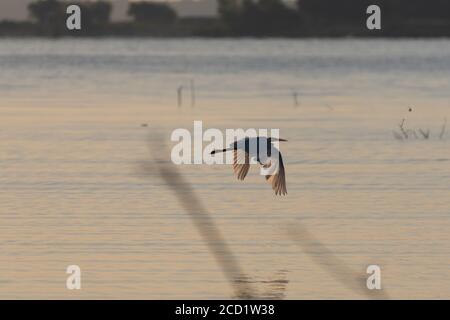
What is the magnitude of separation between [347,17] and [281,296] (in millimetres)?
99429

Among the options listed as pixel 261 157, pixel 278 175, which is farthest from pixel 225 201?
pixel 261 157

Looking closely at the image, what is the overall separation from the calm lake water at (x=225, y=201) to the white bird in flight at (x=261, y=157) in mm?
625

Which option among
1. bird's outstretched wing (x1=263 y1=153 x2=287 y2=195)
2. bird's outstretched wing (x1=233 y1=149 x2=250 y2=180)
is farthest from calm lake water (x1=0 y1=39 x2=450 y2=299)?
bird's outstretched wing (x1=233 y1=149 x2=250 y2=180)

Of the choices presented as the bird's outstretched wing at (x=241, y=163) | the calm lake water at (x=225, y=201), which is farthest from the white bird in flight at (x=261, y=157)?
the calm lake water at (x=225, y=201)

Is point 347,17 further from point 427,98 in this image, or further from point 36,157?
point 36,157

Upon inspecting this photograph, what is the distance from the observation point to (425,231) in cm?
1734

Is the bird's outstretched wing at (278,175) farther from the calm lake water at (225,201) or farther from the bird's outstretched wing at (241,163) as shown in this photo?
the calm lake water at (225,201)

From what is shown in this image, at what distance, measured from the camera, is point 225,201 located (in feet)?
64.2

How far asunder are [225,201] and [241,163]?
329 centimetres

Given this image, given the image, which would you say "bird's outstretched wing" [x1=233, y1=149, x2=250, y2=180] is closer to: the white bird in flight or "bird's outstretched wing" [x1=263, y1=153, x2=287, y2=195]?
the white bird in flight

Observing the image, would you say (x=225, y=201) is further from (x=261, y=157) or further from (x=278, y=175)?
(x=261, y=157)

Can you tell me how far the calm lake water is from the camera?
14875 mm

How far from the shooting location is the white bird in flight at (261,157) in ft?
49.2
